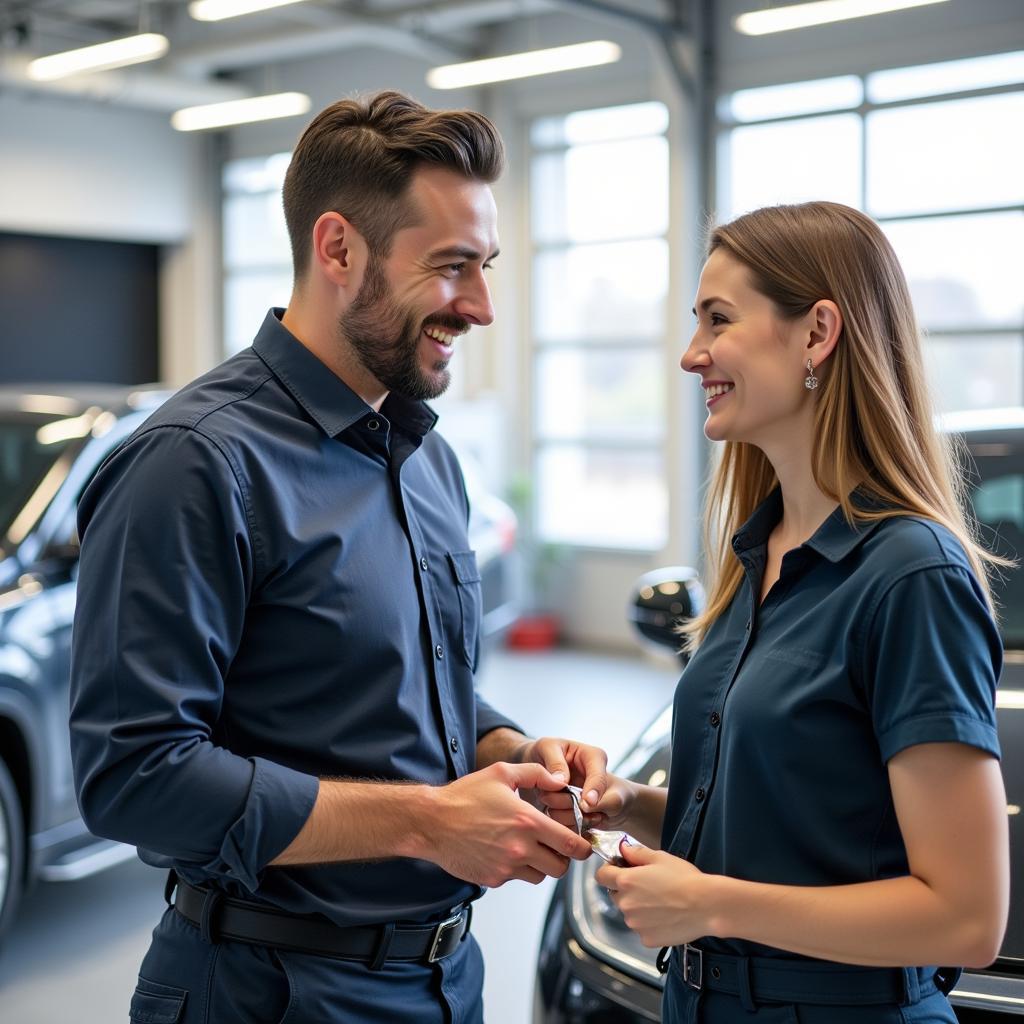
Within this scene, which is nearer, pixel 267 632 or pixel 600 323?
pixel 267 632

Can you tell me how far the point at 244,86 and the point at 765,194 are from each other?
503cm

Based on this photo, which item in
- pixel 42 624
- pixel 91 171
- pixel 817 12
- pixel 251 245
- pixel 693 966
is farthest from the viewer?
pixel 251 245

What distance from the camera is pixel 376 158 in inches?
65.4

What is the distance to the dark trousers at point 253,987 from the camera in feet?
5.06

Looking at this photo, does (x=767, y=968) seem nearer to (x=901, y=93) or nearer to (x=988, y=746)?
(x=988, y=746)

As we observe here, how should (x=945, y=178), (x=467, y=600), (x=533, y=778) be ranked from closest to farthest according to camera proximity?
(x=533, y=778)
(x=467, y=600)
(x=945, y=178)

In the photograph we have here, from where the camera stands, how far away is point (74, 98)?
942 centimetres

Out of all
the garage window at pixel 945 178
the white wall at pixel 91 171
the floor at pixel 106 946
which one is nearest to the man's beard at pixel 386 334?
the floor at pixel 106 946

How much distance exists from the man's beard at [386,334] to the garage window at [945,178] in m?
5.82

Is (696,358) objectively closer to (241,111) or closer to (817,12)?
(817,12)

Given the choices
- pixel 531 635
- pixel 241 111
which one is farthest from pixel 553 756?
pixel 241 111

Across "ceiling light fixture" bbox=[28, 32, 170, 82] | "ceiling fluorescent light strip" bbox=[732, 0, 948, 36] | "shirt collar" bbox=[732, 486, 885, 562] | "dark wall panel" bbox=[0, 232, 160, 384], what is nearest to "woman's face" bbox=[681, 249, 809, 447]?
"shirt collar" bbox=[732, 486, 885, 562]

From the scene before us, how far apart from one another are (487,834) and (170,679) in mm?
403

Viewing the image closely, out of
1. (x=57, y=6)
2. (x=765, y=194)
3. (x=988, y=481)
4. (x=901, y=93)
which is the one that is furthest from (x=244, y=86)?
(x=988, y=481)
